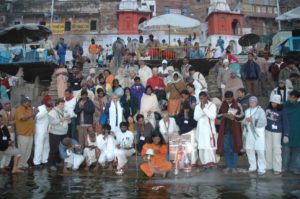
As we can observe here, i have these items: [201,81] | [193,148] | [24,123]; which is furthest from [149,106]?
[24,123]

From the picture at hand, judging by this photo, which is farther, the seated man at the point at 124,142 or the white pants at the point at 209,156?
the seated man at the point at 124,142

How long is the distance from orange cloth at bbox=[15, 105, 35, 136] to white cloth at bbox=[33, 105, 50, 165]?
16 centimetres

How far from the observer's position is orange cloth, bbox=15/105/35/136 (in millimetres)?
12250

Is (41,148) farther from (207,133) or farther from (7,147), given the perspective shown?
(207,133)

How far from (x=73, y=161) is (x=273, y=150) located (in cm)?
492

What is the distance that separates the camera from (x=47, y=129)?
41.1 ft

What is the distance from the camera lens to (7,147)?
463 inches

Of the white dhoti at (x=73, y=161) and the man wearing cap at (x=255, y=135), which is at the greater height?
the man wearing cap at (x=255, y=135)

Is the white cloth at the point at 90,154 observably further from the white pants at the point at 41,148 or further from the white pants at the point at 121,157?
the white pants at the point at 41,148

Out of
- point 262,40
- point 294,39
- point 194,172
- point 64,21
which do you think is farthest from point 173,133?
point 64,21

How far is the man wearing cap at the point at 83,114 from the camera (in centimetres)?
1252

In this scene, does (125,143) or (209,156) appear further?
(125,143)

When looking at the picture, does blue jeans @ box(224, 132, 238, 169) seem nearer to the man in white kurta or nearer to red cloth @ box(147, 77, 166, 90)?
the man in white kurta

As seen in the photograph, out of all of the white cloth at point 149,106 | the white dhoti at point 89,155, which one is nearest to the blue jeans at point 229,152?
the white cloth at point 149,106
